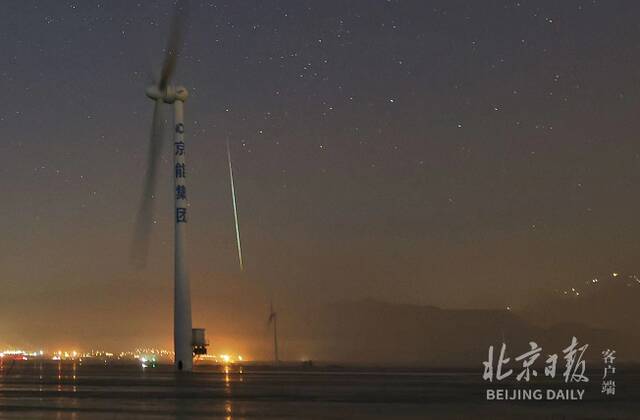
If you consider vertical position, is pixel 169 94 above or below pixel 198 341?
above

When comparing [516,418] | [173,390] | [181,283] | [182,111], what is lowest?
[516,418]

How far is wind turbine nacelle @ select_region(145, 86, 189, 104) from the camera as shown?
4016 inches

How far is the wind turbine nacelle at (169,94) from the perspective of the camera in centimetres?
10200

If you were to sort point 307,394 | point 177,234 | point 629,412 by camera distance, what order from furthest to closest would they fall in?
point 177,234 → point 307,394 → point 629,412

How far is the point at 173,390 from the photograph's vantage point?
5284cm

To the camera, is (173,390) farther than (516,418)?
Yes

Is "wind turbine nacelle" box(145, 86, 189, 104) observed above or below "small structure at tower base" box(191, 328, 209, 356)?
A: above

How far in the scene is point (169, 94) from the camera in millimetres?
102000

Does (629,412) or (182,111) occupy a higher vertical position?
(182,111)

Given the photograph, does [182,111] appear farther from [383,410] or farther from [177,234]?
[383,410]

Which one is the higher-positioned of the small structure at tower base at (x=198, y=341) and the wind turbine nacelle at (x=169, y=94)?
the wind turbine nacelle at (x=169, y=94)

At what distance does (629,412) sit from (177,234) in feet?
217

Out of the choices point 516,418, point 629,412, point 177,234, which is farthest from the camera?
point 177,234

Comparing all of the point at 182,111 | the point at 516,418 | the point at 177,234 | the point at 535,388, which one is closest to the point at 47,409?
the point at 516,418
